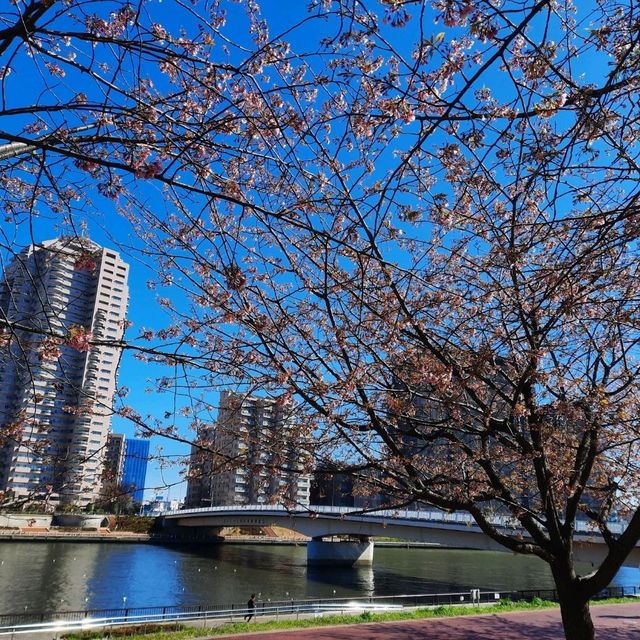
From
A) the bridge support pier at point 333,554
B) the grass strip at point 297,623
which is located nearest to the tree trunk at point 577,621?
the grass strip at point 297,623

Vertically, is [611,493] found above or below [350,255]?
below

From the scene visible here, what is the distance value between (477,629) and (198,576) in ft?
88.9

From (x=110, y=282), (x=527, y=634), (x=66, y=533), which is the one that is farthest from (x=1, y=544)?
(x=110, y=282)

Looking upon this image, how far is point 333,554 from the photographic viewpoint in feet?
173

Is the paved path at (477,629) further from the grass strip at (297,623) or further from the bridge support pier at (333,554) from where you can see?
the bridge support pier at (333,554)

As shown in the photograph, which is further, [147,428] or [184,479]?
[184,479]

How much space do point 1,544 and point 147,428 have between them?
5709 centimetres

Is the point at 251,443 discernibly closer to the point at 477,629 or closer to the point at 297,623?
the point at 297,623

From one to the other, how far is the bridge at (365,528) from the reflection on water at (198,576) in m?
2.25

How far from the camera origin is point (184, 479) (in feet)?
20.5

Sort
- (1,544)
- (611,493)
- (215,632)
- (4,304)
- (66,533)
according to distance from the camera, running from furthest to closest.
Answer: (66,533), (1,544), (215,632), (611,493), (4,304)

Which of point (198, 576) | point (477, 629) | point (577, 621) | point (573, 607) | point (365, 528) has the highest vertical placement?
point (365, 528)

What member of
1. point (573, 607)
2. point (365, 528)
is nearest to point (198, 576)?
point (365, 528)

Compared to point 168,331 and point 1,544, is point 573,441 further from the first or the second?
point 1,544
